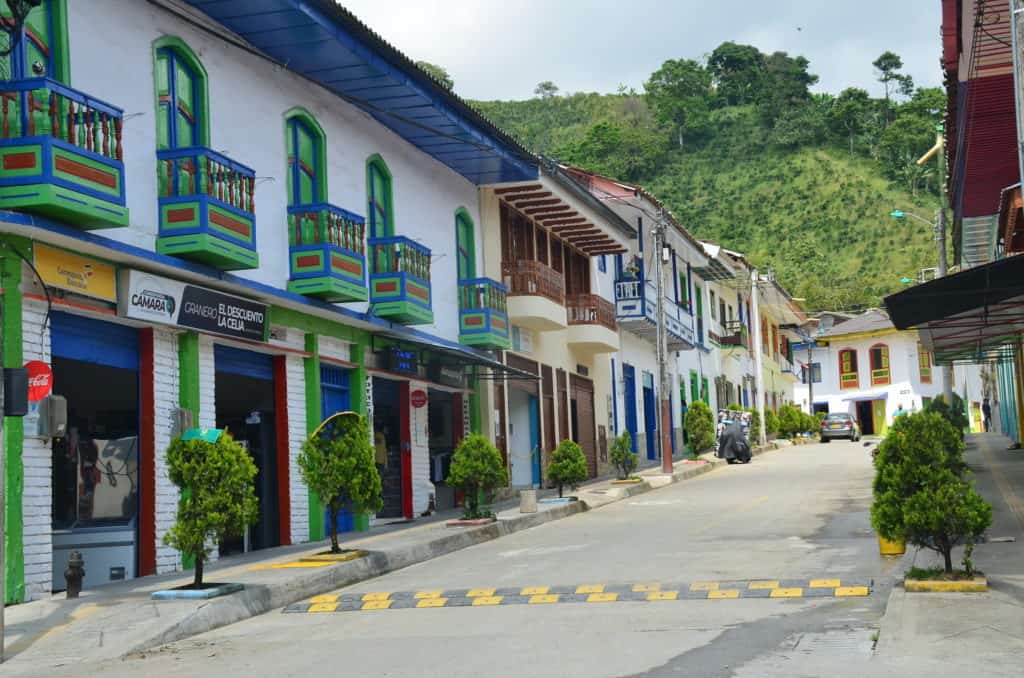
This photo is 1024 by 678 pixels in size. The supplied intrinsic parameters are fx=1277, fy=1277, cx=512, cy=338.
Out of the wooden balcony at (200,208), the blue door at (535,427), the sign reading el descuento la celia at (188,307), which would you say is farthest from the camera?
the blue door at (535,427)

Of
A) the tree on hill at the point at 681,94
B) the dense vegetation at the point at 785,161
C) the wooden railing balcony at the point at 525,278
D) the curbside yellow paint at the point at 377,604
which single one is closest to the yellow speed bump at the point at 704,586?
the curbside yellow paint at the point at 377,604

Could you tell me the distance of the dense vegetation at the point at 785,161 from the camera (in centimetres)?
10031

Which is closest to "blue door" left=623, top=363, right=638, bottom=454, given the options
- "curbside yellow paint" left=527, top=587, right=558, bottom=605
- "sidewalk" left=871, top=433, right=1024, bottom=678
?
"sidewalk" left=871, top=433, right=1024, bottom=678

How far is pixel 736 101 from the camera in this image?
129500mm

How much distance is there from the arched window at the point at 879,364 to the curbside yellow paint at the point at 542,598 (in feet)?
234

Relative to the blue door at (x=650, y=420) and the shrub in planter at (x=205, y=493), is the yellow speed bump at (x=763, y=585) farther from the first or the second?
the blue door at (x=650, y=420)

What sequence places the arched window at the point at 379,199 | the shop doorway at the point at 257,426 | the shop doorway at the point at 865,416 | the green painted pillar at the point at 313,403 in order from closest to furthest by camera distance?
the shop doorway at the point at 257,426
the green painted pillar at the point at 313,403
the arched window at the point at 379,199
the shop doorway at the point at 865,416

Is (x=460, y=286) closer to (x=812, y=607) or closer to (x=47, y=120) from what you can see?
(x=47, y=120)

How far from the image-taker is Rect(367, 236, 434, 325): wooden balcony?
21.6 meters

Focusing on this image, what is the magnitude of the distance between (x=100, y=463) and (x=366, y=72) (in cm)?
762

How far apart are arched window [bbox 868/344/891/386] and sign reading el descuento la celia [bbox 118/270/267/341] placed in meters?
67.7

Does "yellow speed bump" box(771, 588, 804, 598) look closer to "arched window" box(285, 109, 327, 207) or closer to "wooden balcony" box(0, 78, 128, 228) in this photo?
"wooden balcony" box(0, 78, 128, 228)

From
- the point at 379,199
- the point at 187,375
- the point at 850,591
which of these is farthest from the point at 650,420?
the point at 850,591

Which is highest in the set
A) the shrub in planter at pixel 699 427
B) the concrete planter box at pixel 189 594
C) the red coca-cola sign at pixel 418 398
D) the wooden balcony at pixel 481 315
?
the wooden balcony at pixel 481 315
